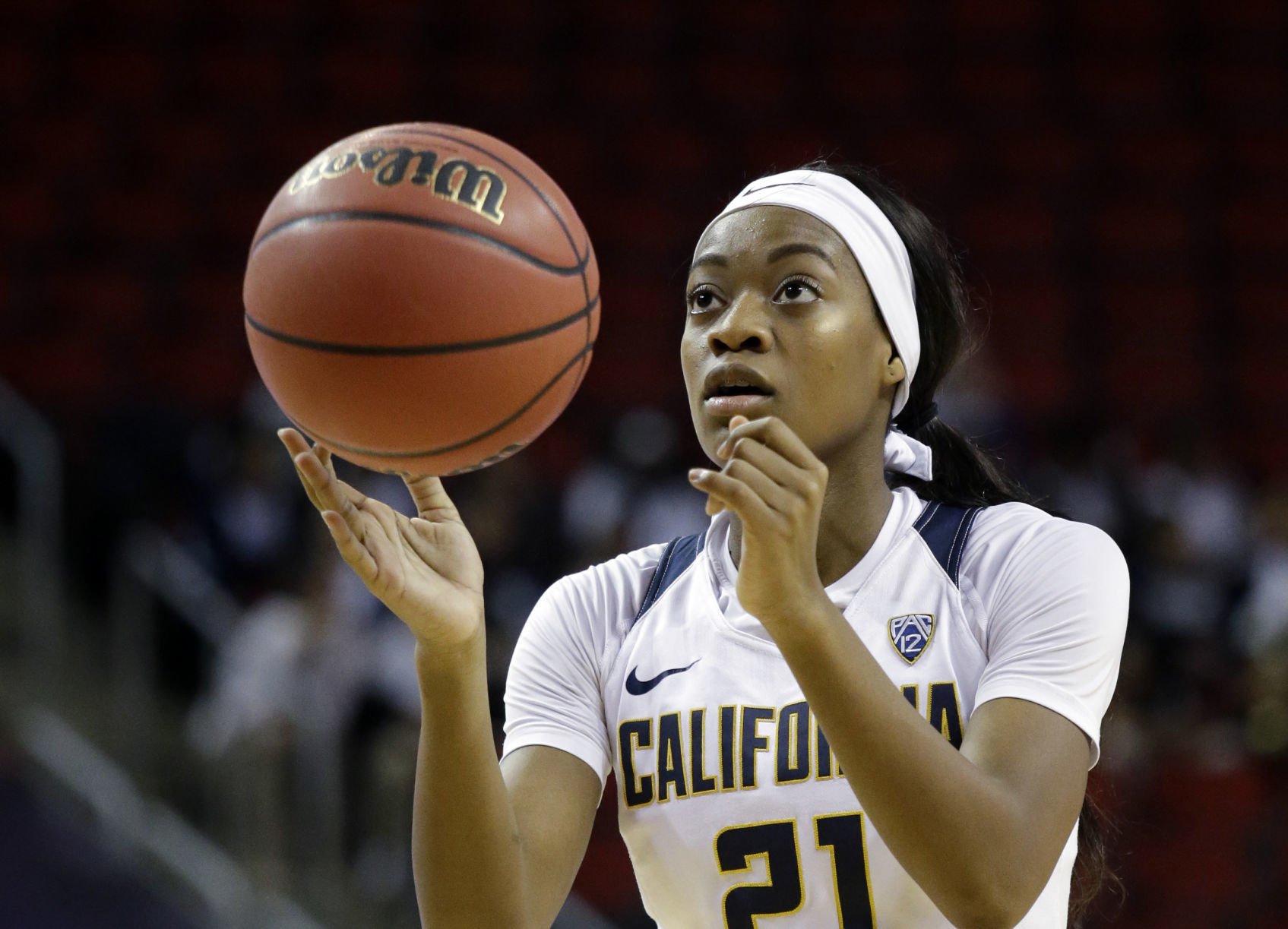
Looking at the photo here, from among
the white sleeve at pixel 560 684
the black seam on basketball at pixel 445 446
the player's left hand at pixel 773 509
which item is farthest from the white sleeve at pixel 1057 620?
the black seam on basketball at pixel 445 446

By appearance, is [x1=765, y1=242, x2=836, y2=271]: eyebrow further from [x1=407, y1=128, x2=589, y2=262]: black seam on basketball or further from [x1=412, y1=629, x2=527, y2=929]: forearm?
[x1=412, y1=629, x2=527, y2=929]: forearm

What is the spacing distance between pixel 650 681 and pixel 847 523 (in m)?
0.43

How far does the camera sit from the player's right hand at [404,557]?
88.4 inches

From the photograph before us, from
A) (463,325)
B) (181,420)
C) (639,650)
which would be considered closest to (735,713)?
(639,650)

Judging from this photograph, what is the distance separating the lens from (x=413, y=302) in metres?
2.24

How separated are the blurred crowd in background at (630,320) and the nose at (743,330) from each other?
3773 mm

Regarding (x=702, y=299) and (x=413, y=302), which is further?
(x=702, y=299)

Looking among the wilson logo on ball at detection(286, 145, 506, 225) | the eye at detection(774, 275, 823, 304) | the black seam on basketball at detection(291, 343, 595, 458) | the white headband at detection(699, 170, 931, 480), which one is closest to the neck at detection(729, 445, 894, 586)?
the white headband at detection(699, 170, 931, 480)

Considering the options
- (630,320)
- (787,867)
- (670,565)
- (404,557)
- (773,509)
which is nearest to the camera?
(773,509)

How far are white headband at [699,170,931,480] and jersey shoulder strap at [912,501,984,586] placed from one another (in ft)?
0.25

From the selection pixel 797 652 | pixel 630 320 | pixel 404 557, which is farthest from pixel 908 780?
pixel 630 320

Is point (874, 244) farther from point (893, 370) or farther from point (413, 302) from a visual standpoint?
point (413, 302)

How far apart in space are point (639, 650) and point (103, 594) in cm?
489

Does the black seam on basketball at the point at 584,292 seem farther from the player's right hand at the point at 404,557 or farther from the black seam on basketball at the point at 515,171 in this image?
the player's right hand at the point at 404,557
